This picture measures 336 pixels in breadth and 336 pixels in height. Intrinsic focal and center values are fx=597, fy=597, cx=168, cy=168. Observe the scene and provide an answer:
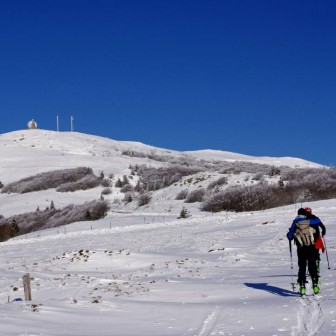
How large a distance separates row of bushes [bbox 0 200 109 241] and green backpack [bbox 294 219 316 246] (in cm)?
2501

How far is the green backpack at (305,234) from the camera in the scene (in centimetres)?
1207

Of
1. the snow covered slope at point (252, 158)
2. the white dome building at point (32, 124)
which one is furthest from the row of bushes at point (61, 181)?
the snow covered slope at point (252, 158)

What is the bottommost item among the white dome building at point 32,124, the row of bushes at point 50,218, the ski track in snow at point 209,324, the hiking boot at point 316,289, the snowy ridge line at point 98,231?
the ski track in snow at point 209,324

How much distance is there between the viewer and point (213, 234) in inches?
980

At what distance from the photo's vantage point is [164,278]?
1631cm

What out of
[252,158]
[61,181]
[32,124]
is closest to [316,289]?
[61,181]

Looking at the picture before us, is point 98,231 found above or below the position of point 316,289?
above

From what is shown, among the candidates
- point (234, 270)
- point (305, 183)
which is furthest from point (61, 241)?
point (305, 183)

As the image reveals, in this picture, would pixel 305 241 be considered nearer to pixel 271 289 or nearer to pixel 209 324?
pixel 271 289

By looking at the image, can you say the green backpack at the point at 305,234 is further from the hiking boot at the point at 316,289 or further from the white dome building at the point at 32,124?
the white dome building at the point at 32,124

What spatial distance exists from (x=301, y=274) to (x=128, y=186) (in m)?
36.5

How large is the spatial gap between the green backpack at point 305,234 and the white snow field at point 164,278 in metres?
1.05

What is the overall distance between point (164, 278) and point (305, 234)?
538cm

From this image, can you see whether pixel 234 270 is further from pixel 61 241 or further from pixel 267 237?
pixel 61 241
